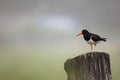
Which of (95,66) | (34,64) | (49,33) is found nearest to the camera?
(95,66)

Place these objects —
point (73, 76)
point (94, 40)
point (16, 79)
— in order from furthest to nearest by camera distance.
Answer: point (16, 79) < point (94, 40) < point (73, 76)

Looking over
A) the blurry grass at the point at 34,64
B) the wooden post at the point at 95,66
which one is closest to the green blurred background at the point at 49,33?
the blurry grass at the point at 34,64

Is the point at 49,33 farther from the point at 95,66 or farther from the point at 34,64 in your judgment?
the point at 95,66

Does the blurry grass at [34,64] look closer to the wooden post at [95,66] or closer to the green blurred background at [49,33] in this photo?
the green blurred background at [49,33]

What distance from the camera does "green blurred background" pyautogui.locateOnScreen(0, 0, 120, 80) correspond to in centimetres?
357

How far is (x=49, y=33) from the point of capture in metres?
3.78

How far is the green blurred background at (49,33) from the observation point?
357 centimetres

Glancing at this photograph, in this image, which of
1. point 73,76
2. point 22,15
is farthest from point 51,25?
point 73,76

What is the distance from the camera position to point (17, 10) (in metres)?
3.85

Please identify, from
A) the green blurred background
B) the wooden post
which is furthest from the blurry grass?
the wooden post

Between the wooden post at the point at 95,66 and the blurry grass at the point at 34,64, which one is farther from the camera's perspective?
the blurry grass at the point at 34,64

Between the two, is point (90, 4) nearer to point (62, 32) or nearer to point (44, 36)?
point (62, 32)

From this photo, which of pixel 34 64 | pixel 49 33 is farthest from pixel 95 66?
pixel 49 33

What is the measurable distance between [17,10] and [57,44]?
801 millimetres
